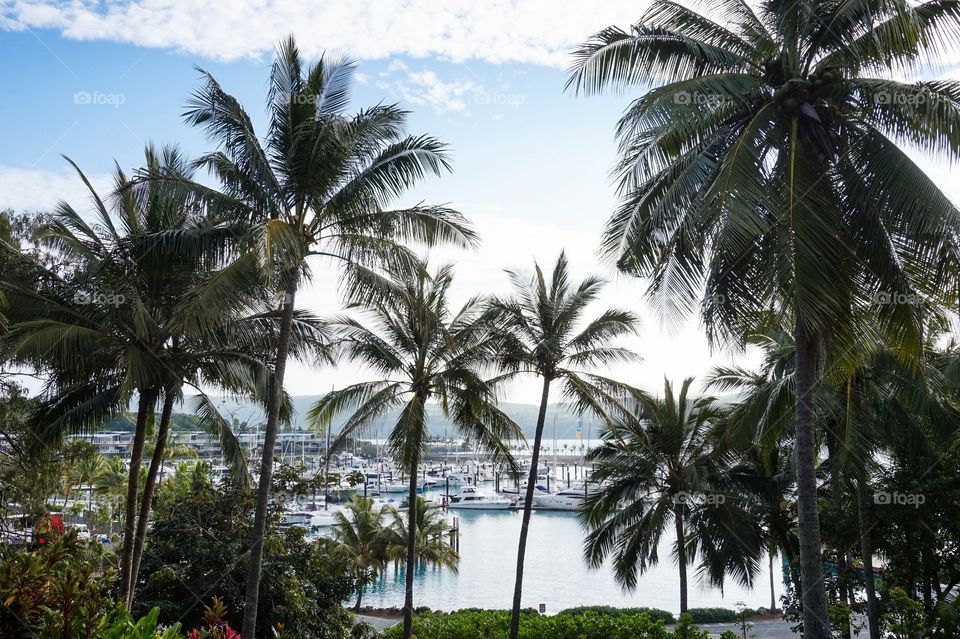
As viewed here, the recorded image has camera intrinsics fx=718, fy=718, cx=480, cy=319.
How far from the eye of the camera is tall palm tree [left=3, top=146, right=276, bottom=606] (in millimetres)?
12219

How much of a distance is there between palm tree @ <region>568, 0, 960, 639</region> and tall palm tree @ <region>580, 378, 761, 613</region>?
10624mm

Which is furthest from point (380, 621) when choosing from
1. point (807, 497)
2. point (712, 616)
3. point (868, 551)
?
point (807, 497)

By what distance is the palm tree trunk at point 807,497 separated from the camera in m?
8.71

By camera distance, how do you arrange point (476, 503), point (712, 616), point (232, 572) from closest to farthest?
1. point (232, 572)
2. point (712, 616)
3. point (476, 503)

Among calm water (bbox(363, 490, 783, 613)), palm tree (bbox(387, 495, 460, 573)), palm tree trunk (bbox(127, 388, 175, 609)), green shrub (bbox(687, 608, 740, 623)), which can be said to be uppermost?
palm tree trunk (bbox(127, 388, 175, 609))

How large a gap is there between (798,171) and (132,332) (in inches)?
442

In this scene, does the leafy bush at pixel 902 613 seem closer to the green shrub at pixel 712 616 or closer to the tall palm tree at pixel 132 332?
the tall palm tree at pixel 132 332

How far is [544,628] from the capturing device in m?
16.2

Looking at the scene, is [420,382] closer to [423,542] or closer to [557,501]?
[423,542]

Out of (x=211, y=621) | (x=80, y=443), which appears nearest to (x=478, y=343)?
(x=80, y=443)

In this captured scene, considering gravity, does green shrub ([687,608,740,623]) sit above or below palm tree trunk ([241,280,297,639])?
below

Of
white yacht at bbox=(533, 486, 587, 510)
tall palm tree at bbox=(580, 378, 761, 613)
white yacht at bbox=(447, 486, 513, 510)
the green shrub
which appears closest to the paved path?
tall palm tree at bbox=(580, 378, 761, 613)

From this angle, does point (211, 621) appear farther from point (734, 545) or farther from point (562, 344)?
point (734, 545)

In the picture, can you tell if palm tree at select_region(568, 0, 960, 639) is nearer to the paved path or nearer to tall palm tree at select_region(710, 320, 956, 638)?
→ tall palm tree at select_region(710, 320, 956, 638)
